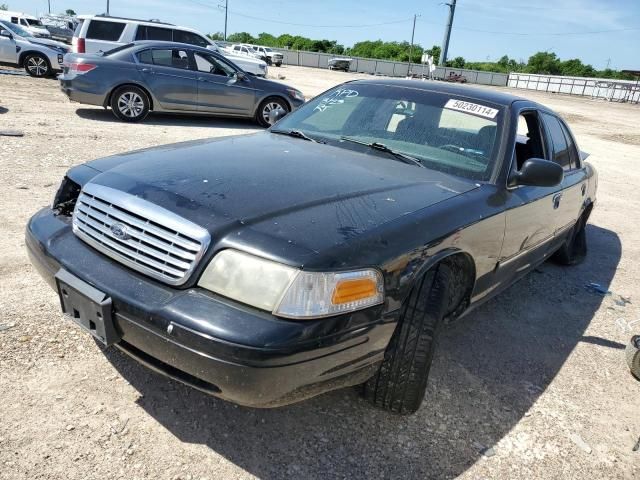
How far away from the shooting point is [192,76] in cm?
1009

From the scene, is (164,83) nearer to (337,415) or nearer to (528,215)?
(528,215)

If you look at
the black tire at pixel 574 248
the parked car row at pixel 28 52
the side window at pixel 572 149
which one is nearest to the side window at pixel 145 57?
the parked car row at pixel 28 52

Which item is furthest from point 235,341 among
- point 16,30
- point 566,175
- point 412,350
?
point 16,30

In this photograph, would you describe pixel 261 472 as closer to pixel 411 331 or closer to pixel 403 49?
pixel 411 331

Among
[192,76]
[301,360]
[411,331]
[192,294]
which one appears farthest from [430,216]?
[192,76]

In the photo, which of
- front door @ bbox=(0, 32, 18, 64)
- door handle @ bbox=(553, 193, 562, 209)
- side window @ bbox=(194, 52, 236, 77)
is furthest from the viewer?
front door @ bbox=(0, 32, 18, 64)

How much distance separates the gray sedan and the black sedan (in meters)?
6.05

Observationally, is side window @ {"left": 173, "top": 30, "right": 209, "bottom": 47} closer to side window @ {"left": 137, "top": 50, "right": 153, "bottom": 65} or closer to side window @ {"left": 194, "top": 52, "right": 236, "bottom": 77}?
side window @ {"left": 194, "top": 52, "right": 236, "bottom": 77}

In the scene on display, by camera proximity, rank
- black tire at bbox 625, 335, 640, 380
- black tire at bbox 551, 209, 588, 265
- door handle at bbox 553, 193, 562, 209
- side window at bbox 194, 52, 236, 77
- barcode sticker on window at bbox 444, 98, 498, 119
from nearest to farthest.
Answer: black tire at bbox 625, 335, 640, 380 → barcode sticker on window at bbox 444, 98, 498, 119 → door handle at bbox 553, 193, 562, 209 → black tire at bbox 551, 209, 588, 265 → side window at bbox 194, 52, 236, 77

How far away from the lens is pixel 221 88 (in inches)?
411

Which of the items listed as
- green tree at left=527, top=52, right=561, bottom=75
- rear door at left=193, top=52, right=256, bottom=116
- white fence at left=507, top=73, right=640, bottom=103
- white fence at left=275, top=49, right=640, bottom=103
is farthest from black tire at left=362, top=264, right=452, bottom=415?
green tree at left=527, top=52, right=561, bottom=75

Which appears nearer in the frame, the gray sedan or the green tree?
the gray sedan

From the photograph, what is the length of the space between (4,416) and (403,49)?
88.9 m

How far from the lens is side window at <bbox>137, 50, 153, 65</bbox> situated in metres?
9.70
